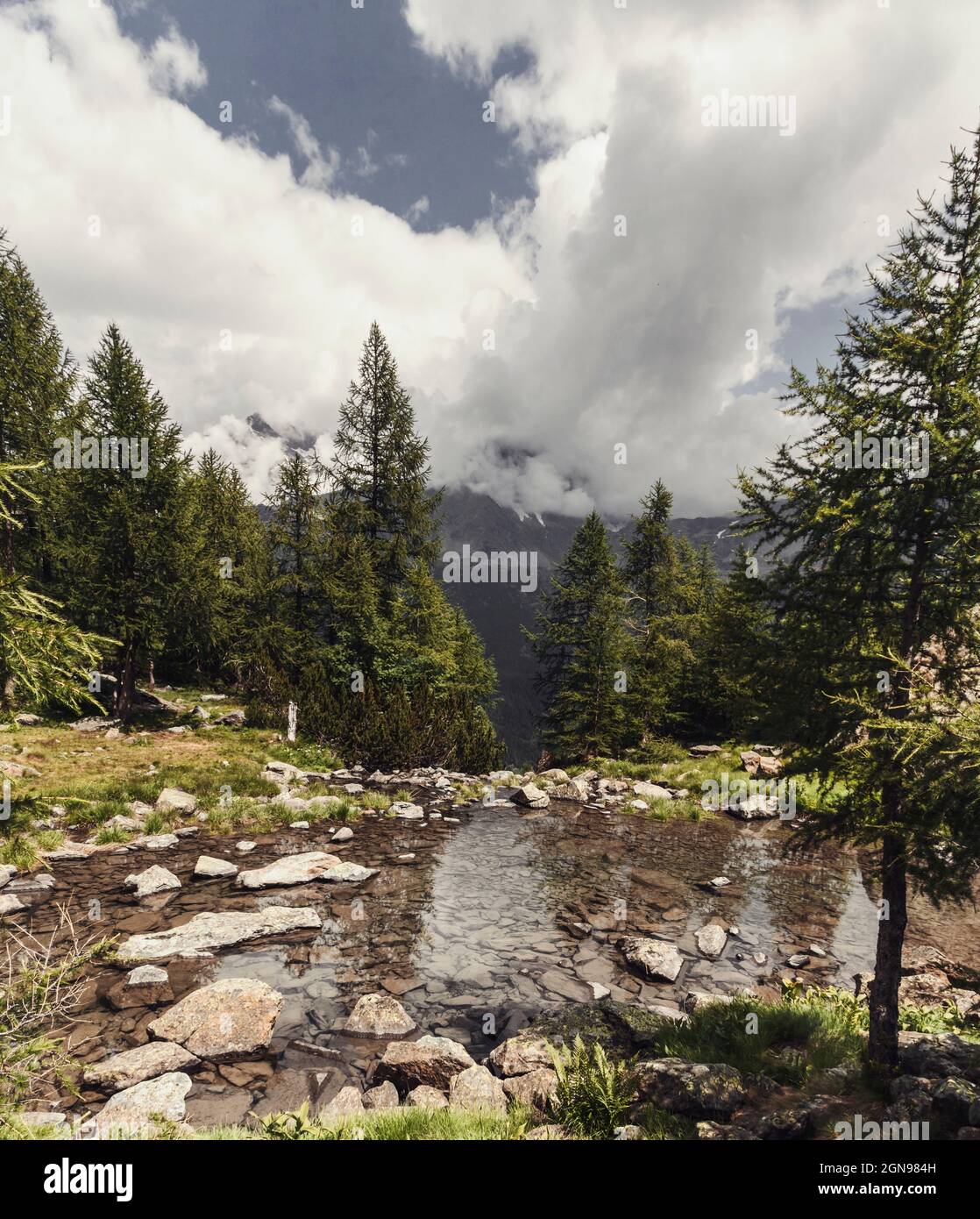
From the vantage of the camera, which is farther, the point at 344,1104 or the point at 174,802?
the point at 174,802

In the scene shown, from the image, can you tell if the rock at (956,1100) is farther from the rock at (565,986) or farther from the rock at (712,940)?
the rock at (712,940)

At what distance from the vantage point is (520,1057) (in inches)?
248

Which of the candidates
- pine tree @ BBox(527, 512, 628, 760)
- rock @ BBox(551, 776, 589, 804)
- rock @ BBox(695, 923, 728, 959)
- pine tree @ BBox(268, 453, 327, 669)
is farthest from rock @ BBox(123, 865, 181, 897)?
pine tree @ BBox(527, 512, 628, 760)

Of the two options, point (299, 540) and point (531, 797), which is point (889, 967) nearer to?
point (531, 797)

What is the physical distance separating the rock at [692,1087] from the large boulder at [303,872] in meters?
8.10

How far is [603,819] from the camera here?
742 inches

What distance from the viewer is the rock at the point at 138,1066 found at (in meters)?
5.53

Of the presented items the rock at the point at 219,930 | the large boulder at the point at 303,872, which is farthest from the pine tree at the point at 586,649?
the rock at the point at 219,930

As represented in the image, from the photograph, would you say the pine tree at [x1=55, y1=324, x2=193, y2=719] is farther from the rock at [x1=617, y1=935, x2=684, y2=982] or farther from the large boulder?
the rock at [x1=617, y1=935, x2=684, y2=982]

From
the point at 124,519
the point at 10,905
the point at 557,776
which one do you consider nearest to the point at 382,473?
the point at 124,519

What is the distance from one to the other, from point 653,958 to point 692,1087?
4.30m
